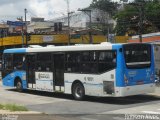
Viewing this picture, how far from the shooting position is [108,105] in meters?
18.7

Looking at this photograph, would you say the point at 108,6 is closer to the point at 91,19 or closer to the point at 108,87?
the point at 91,19

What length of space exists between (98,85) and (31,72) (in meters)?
5.94

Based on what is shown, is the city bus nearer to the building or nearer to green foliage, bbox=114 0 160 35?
green foliage, bbox=114 0 160 35

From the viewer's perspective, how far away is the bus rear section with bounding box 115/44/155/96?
61.9 feet

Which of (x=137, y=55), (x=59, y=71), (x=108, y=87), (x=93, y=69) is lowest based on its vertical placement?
(x=108, y=87)

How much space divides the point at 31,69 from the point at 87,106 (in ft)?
22.9

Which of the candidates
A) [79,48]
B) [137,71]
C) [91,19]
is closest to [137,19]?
[91,19]

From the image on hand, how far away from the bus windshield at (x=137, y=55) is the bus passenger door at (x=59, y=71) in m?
4.07

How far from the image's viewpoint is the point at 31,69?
24531 mm

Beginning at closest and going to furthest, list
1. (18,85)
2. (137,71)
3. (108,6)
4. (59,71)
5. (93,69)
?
(137,71), (93,69), (59,71), (18,85), (108,6)

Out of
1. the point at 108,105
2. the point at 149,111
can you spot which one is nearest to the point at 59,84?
the point at 108,105

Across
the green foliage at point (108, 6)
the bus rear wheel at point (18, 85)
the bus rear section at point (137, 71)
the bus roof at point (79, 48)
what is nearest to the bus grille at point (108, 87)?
the bus rear section at point (137, 71)

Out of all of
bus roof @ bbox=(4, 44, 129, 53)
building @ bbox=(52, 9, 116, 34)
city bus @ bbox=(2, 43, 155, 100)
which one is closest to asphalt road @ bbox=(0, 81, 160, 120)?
city bus @ bbox=(2, 43, 155, 100)

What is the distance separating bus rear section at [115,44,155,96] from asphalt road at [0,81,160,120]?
0.59 meters
